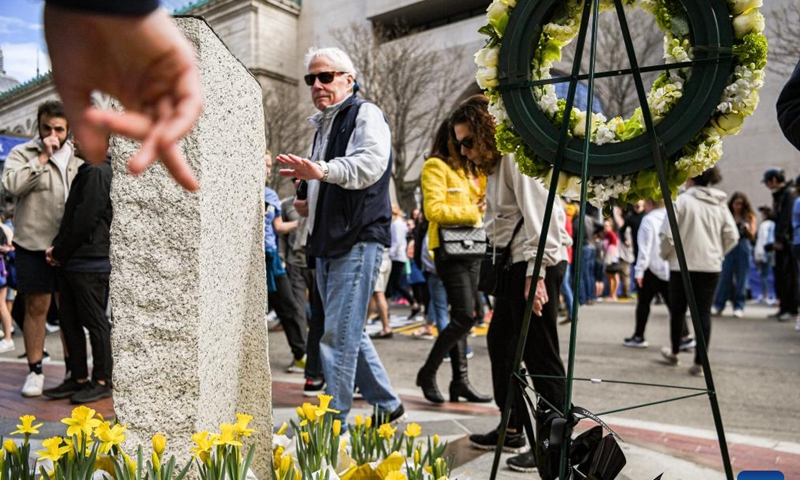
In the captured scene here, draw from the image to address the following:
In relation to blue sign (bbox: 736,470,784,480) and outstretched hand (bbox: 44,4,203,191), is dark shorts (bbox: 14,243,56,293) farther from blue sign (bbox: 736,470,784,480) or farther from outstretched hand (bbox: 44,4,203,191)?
outstretched hand (bbox: 44,4,203,191)

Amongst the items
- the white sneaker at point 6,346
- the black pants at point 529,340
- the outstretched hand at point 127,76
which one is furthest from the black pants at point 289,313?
the outstretched hand at point 127,76

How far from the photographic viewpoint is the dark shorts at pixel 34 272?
188 inches

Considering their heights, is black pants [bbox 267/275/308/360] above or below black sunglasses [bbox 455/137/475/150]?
below

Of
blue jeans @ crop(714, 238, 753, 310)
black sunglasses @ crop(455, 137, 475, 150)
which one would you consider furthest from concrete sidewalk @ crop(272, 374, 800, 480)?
blue jeans @ crop(714, 238, 753, 310)

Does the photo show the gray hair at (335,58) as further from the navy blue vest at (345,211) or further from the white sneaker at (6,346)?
the white sneaker at (6,346)

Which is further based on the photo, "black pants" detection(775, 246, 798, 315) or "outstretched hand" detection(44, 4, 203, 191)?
"black pants" detection(775, 246, 798, 315)

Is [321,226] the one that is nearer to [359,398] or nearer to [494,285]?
[494,285]

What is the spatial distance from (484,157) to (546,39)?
1292mm

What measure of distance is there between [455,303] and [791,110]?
2.59 meters

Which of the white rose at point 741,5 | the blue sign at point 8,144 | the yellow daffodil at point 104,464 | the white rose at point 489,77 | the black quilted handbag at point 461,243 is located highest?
the blue sign at point 8,144

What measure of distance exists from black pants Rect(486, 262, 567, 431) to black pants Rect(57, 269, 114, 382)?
279cm

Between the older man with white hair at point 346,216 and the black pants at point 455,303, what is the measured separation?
3.52 ft

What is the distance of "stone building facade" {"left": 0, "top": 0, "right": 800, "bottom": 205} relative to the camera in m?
19.1

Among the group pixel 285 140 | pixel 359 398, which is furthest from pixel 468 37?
pixel 359 398
